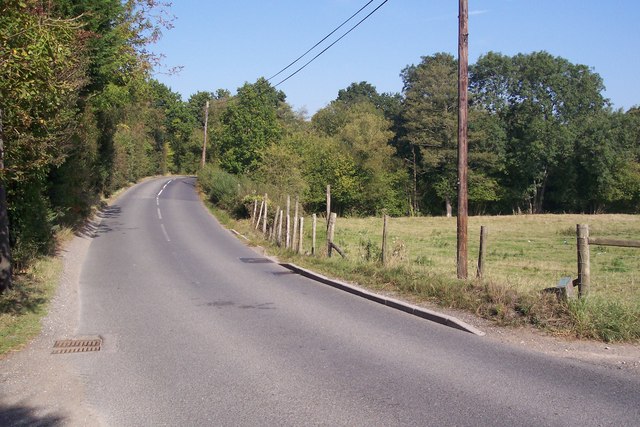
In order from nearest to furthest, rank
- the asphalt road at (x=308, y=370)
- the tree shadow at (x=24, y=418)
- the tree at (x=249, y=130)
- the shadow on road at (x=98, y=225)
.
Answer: the tree shadow at (x=24, y=418), the asphalt road at (x=308, y=370), the shadow on road at (x=98, y=225), the tree at (x=249, y=130)

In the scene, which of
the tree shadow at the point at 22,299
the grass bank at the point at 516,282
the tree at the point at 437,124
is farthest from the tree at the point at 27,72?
the tree at the point at 437,124

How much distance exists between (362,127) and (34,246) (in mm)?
57716

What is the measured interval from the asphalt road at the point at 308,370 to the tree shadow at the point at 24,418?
44 cm

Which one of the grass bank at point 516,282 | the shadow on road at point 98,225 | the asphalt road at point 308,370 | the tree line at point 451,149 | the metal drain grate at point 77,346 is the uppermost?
the tree line at point 451,149

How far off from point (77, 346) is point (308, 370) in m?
3.63

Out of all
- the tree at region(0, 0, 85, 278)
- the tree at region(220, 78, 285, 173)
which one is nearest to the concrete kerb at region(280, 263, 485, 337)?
the tree at region(0, 0, 85, 278)

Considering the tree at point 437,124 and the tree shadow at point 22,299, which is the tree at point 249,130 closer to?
the tree at point 437,124

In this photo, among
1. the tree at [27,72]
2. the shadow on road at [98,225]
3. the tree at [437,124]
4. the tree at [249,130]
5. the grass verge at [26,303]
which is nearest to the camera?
the tree at [27,72]

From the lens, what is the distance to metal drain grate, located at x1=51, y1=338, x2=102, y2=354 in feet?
26.2

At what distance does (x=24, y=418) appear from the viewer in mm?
5391

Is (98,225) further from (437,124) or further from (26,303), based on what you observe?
(437,124)

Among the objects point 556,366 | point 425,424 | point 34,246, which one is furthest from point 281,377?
point 34,246

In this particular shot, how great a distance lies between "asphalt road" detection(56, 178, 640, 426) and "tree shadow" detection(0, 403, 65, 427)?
0.44 meters

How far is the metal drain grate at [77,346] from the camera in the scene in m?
7.98
